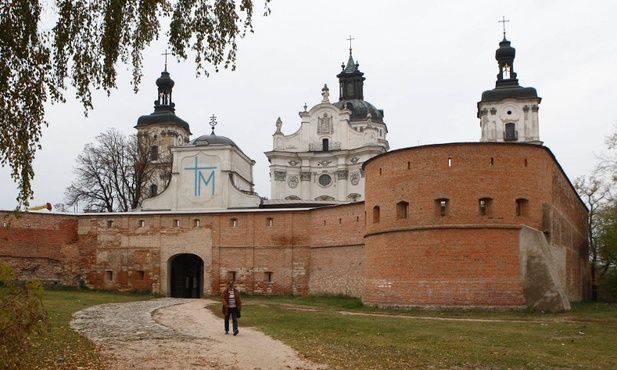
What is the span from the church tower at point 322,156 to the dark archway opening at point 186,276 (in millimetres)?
17703

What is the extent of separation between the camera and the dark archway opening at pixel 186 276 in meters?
29.8

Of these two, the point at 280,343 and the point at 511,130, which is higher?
the point at 511,130

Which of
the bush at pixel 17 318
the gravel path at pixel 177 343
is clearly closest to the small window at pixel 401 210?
the gravel path at pixel 177 343

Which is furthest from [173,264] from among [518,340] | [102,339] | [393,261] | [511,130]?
[511,130]

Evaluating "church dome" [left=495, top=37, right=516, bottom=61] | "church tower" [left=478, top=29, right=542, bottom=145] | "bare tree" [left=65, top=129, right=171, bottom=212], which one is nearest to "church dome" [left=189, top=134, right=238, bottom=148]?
"bare tree" [left=65, top=129, right=171, bottom=212]

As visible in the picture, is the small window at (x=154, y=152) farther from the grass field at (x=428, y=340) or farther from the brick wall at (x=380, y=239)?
the grass field at (x=428, y=340)

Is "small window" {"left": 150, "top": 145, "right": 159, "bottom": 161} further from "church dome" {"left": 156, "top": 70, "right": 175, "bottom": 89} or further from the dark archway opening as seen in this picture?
the dark archway opening

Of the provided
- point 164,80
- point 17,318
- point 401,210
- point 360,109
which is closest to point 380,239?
point 401,210

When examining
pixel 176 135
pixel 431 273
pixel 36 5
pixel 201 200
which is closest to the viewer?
pixel 36 5

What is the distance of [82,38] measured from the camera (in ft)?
27.8

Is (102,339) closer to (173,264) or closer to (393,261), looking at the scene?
(393,261)

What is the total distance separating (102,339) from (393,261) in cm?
1037

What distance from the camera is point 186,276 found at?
1190 inches

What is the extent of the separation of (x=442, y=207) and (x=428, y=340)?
805cm
